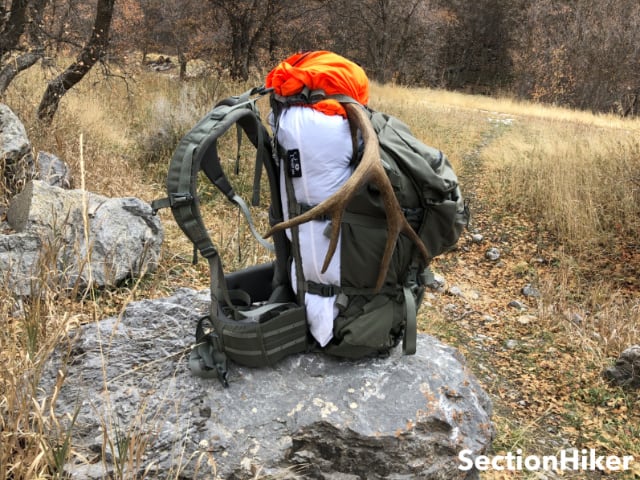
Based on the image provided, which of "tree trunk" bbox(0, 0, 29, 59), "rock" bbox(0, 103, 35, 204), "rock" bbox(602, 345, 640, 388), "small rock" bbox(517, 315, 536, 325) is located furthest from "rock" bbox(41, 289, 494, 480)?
"tree trunk" bbox(0, 0, 29, 59)

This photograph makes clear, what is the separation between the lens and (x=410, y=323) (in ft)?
7.28

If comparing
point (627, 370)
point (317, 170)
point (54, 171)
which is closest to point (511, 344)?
point (627, 370)

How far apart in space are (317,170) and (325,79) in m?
0.37

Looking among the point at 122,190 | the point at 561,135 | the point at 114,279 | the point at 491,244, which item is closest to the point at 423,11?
the point at 561,135

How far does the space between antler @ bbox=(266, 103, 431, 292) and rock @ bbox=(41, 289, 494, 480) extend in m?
0.57

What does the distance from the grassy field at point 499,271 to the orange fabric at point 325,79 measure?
3.24ft

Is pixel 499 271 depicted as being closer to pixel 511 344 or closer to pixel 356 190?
pixel 511 344

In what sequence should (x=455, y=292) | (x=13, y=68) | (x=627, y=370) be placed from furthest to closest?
1. (x=13, y=68)
2. (x=455, y=292)
3. (x=627, y=370)

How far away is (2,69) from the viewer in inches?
225

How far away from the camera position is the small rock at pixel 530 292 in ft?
17.4

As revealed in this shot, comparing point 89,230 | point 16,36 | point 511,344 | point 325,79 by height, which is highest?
point 16,36

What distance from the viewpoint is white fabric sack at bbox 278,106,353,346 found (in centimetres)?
204

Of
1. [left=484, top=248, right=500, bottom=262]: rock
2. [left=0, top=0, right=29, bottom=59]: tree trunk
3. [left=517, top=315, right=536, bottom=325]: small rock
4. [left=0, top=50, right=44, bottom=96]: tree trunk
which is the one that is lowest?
[left=517, top=315, right=536, bottom=325]: small rock

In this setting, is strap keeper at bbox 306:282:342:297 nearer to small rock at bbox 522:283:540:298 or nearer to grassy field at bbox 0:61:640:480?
grassy field at bbox 0:61:640:480
